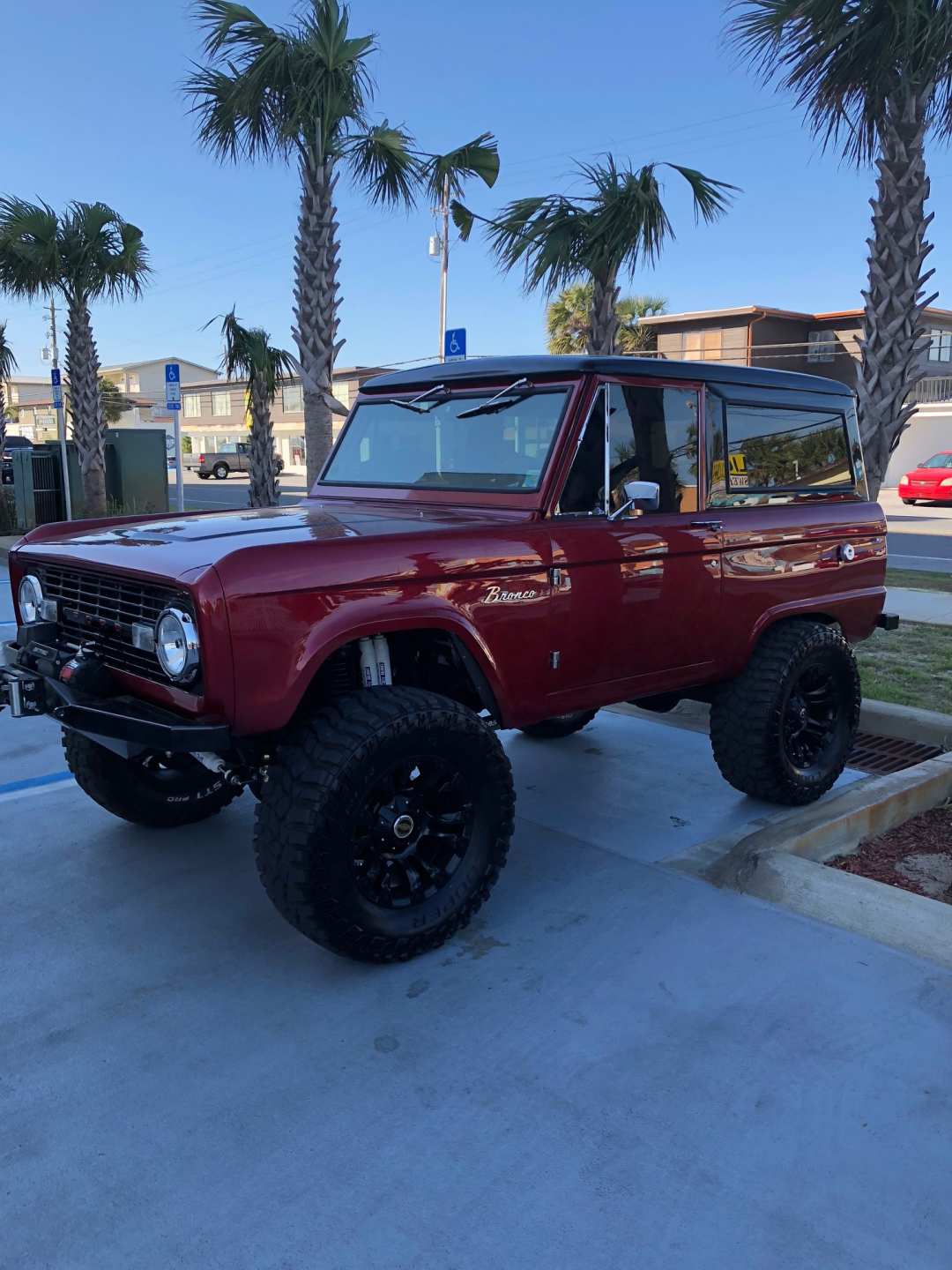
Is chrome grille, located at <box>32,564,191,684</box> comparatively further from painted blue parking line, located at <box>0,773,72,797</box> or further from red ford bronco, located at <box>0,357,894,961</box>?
painted blue parking line, located at <box>0,773,72,797</box>

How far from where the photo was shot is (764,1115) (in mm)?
2574

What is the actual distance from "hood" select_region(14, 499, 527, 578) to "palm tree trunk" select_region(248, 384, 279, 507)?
10.3 meters

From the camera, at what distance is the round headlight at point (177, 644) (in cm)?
294

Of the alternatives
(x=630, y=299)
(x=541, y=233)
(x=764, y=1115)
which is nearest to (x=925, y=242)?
(x=541, y=233)

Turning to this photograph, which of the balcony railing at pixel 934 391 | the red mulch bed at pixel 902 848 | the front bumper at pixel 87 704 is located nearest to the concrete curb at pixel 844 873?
the red mulch bed at pixel 902 848

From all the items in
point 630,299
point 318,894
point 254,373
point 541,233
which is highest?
point 630,299

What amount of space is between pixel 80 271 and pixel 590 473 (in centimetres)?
1614

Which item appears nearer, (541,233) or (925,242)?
(925,242)

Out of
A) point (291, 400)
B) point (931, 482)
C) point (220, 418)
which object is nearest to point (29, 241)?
point (931, 482)

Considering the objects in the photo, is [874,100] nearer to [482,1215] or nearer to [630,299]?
[482,1215]

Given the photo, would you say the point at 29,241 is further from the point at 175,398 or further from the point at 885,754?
the point at 885,754

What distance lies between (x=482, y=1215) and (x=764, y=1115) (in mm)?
785

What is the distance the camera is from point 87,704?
324 cm

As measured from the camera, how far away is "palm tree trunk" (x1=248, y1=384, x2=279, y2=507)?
14.3 m
